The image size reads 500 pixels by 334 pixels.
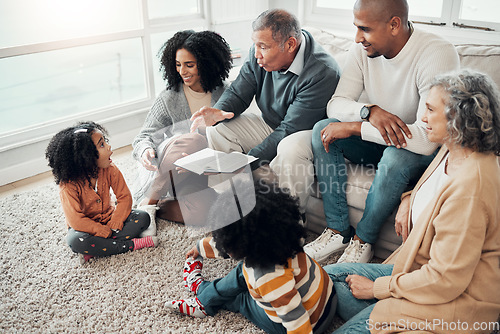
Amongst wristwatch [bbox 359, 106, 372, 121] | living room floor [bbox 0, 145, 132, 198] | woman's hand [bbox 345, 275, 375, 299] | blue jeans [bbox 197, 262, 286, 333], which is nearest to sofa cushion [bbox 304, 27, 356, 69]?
wristwatch [bbox 359, 106, 372, 121]

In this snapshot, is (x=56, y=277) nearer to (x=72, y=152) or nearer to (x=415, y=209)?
(x=72, y=152)

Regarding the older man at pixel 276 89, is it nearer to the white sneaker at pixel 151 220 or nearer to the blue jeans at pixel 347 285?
the white sneaker at pixel 151 220

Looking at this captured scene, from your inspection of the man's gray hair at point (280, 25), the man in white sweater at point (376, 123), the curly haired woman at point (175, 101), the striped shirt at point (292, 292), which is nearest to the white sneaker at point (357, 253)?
the man in white sweater at point (376, 123)

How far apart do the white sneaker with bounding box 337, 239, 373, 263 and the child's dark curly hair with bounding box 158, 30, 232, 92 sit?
1.19 m

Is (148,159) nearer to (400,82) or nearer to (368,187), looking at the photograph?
(368,187)

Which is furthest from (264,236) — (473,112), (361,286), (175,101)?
(175,101)

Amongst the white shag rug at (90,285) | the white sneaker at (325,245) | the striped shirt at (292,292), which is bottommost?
the white shag rug at (90,285)

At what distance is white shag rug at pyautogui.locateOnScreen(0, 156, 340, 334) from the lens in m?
1.61

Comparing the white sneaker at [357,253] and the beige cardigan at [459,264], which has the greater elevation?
the beige cardigan at [459,264]

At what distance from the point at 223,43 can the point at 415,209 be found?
4.89ft

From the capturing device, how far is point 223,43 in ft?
8.35

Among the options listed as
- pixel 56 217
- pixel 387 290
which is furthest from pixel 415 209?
pixel 56 217

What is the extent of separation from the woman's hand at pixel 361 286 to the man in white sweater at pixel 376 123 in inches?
12.1

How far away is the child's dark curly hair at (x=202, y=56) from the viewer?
2.41 m
